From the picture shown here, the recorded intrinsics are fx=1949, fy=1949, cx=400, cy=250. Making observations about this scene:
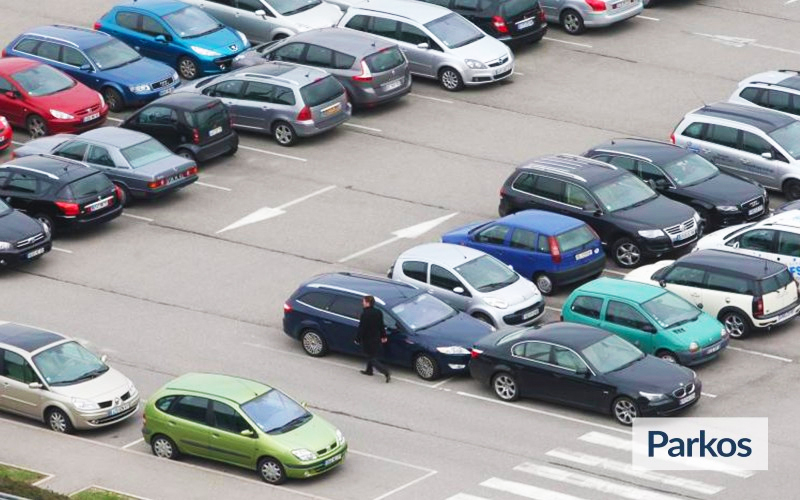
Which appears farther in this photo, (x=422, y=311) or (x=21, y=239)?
(x=21, y=239)

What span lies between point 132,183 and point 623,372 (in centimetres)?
1355

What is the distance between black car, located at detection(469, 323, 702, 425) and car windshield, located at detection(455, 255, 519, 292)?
7.50 feet

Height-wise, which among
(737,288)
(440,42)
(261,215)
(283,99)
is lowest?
(261,215)

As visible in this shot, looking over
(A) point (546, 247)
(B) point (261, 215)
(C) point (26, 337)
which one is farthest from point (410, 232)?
(C) point (26, 337)

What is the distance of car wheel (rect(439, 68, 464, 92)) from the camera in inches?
1827

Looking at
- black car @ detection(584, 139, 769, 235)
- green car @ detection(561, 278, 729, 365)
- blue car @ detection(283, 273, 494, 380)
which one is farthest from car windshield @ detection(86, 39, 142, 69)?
green car @ detection(561, 278, 729, 365)

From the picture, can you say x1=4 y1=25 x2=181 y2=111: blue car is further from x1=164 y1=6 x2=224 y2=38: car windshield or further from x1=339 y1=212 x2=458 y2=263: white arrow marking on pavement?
x1=339 y1=212 x2=458 y2=263: white arrow marking on pavement

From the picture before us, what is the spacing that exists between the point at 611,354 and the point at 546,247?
485 cm

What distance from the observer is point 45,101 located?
43750 millimetres

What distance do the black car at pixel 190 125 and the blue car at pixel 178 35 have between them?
442 cm

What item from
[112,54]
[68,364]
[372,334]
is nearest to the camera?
[68,364]

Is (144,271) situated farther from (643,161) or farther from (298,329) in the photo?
(643,161)

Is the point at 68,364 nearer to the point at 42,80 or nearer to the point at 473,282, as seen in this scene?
the point at 473,282

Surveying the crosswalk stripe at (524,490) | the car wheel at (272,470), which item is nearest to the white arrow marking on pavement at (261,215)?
the car wheel at (272,470)
